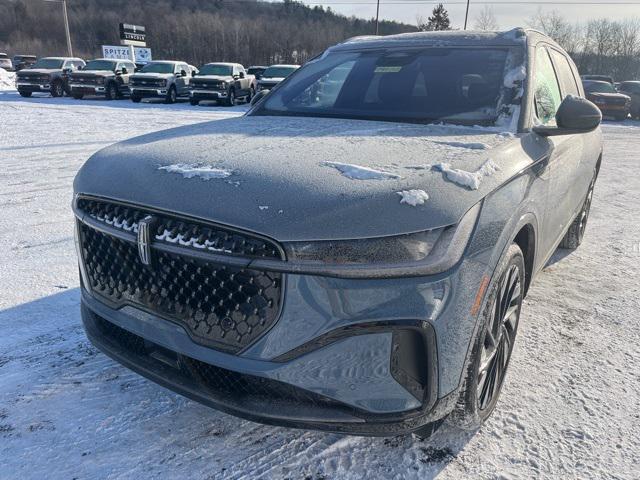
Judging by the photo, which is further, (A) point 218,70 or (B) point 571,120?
(A) point 218,70

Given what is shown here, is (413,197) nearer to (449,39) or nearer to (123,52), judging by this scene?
(449,39)

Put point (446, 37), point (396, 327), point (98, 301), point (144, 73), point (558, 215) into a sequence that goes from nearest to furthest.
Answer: point (396, 327), point (98, 301), point (558, 215), point (446, 37), point (144, 73)

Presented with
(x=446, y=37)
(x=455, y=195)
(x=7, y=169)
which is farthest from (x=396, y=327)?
(x=7, y=169)

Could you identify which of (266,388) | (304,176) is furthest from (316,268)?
(266,388)

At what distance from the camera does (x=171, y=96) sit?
840 inches

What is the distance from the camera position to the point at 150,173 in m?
2.07

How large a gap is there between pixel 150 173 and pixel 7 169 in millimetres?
6431

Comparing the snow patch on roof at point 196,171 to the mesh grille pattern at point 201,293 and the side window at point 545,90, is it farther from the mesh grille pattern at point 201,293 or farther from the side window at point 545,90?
the side window at point 545,90

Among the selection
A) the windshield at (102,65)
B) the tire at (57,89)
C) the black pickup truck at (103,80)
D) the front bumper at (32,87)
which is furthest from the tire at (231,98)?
the front bumper at (32,87)

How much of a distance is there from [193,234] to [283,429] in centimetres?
105

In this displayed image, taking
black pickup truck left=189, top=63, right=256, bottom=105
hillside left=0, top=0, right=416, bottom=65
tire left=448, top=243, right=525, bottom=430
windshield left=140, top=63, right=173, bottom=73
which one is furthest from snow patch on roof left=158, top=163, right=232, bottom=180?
hillside left=0, top=0, right=416, bottom=65

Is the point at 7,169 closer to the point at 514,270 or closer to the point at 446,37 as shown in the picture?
the point at 446,37

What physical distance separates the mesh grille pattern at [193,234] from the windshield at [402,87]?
159cm

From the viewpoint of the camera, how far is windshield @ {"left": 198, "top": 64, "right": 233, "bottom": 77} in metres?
21.5
